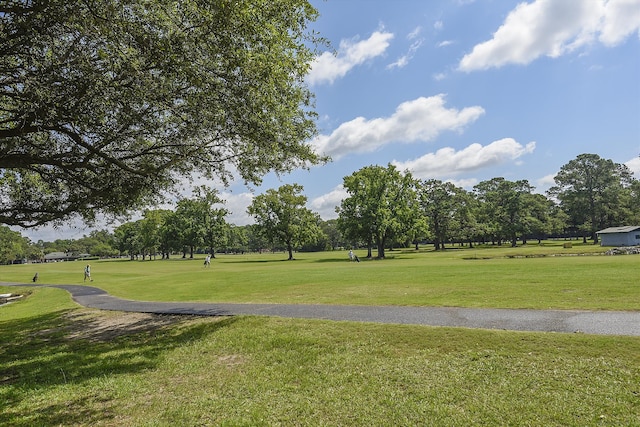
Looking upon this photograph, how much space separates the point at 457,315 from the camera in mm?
11078

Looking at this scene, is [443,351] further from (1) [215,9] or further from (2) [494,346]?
(1) [215,9]

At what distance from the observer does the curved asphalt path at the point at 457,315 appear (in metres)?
9.15

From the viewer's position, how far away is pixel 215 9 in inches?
262

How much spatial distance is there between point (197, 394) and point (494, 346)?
6.47 metres

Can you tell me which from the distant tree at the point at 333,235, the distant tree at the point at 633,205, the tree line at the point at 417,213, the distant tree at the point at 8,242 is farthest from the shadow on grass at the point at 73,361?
the distant tree at the point at 333,235

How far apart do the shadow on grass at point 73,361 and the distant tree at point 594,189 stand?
3390 inches

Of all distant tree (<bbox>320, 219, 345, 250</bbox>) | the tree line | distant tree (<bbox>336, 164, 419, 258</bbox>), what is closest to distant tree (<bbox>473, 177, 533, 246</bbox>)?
the tree line

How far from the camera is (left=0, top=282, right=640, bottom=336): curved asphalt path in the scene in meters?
9.15

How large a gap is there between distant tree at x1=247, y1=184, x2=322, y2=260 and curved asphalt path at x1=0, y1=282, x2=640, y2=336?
56.2 meters

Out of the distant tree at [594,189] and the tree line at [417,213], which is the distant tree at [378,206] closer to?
the tree line at [417,213]

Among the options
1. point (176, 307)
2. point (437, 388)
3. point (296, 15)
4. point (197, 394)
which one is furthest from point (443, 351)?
point (176, 307)

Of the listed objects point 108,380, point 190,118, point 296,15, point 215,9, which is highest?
point 296,15

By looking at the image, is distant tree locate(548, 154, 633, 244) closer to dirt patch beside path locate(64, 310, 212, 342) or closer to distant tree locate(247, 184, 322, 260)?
distant tree locate(247, 184, 322, 260)

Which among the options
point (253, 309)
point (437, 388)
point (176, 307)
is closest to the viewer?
point (437, 388)
